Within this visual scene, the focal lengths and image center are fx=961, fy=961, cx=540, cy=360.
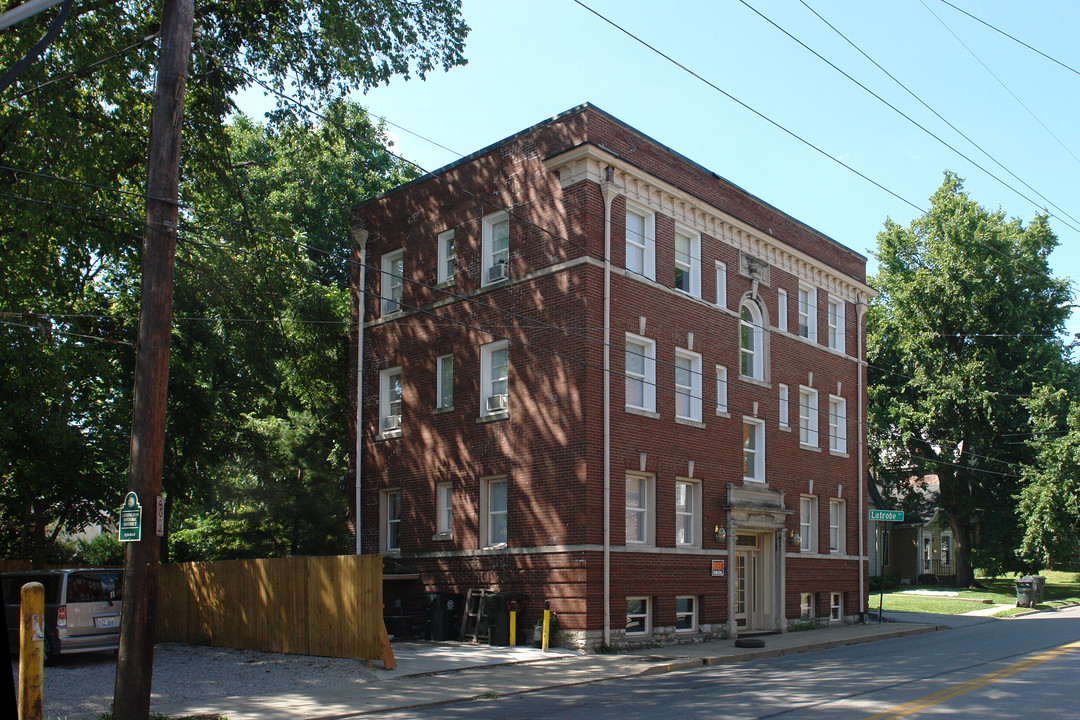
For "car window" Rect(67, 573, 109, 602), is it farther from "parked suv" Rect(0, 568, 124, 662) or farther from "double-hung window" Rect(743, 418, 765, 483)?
"double-hung window" Rect(743, 418, 765, 483)

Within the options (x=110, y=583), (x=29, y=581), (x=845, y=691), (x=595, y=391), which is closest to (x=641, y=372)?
(x=595, y=391)

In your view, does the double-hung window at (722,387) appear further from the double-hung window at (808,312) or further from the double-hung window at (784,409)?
the double-hung window at (808,312)

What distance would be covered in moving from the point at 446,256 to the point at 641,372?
246 inches

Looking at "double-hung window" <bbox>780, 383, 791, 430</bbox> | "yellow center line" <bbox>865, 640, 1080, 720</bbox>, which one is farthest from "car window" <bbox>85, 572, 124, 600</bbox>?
"double-hung window" <bbox>780, 383, 791, 430</bbox>

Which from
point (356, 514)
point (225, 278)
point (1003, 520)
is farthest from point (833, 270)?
point (1003, 520)

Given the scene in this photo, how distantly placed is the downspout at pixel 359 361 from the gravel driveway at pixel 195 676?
626cm

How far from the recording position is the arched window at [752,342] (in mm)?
26453

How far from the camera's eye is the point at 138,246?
23.5 meters

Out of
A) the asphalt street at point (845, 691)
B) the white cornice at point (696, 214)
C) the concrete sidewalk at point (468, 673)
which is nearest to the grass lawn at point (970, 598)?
the white cornice at point (696, 214)

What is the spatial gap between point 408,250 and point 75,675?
43.7 ft

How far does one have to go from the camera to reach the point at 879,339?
47.5 meters

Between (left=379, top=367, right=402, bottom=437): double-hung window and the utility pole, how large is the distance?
13.9m

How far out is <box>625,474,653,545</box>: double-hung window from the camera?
22.0 metres

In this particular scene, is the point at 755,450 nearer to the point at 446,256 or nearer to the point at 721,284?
the point at 721,284
